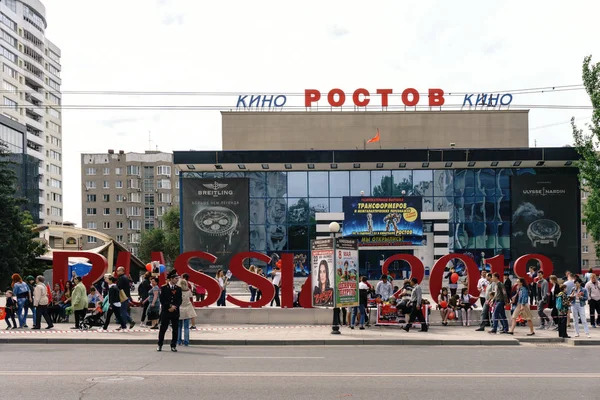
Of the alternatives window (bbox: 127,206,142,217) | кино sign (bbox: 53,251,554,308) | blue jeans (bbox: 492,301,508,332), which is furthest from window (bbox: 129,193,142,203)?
blue jeans (bbox: 492,301,508,332)

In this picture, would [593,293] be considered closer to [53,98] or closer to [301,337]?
[301,337]

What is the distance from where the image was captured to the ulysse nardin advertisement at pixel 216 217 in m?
51.9

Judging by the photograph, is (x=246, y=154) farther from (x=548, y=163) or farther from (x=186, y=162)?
(x=548, y=163)

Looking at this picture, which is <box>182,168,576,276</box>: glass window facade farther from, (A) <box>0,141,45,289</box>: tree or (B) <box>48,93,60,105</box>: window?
(B) <box>48,93,60,105</box>: window

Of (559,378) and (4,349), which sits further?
(4,349)

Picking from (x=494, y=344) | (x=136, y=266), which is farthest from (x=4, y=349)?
(x=136, y=266)

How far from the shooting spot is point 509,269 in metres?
51.3

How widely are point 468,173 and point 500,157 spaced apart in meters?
2.86

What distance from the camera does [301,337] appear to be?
19.2m

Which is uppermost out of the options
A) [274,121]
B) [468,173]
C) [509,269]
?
[274,121]

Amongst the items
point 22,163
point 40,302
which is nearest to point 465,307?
point 40,302

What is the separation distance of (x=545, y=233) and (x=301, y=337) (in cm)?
3721

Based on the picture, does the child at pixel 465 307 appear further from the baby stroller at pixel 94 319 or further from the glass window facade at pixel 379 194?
the glass window facade at pixel 379 194

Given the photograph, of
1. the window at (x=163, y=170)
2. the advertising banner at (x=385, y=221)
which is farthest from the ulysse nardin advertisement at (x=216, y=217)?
the window at (x=163, y=170)
